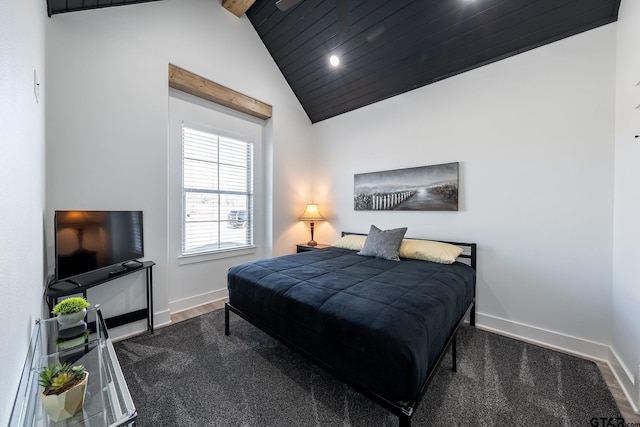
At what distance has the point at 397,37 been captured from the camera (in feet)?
9.62

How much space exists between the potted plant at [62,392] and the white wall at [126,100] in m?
1.71

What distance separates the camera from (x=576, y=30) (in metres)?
2.27

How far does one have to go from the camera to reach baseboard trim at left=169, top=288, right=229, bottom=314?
10.2ft

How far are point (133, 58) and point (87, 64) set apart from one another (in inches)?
16.3

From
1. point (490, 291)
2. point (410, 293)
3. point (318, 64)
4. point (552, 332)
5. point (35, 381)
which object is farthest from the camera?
point (318, 64)

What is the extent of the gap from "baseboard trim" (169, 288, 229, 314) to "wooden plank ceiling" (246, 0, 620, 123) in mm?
3406

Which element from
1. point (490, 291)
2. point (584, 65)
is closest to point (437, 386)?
point (490, 291)

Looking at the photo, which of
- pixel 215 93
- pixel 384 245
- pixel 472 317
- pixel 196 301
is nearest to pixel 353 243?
pixel 384 245

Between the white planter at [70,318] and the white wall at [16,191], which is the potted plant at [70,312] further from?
the white wall at [16,191]

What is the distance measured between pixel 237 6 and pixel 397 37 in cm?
222

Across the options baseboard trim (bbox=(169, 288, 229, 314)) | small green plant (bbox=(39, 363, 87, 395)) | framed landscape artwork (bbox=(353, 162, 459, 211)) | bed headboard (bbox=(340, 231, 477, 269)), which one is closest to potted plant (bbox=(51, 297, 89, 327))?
small green plant (bbox=(39, 363, 87, 395))

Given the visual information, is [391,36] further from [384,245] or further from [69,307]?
[69,307]

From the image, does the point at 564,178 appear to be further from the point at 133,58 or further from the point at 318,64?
the point at 133,58

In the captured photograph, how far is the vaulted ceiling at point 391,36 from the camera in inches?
89.7
